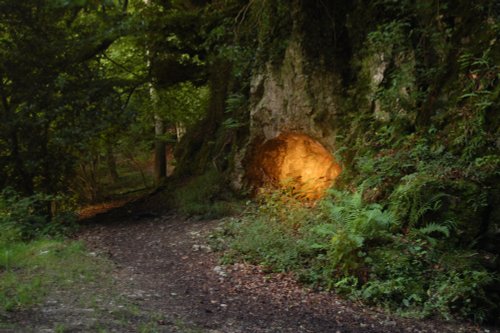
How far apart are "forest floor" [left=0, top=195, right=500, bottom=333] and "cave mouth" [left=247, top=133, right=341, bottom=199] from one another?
10.6ft

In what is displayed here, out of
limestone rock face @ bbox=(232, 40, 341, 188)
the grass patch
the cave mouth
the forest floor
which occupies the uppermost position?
limestone rock face @ bbox=(232, 40, 341, 188)

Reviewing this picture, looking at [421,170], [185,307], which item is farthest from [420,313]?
[185,307]

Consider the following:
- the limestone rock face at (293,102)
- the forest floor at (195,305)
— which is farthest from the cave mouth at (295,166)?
the forest floor at (195,305)

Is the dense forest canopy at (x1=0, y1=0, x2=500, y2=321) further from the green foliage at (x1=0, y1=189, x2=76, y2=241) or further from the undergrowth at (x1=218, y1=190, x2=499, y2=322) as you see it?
the green foliage at (x1=0, y1=189, x2=76, y2=241)

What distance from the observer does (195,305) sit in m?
5.80

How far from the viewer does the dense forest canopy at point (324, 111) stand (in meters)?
6.21

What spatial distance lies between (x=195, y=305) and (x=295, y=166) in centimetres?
608

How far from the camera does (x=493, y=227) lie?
604 cm

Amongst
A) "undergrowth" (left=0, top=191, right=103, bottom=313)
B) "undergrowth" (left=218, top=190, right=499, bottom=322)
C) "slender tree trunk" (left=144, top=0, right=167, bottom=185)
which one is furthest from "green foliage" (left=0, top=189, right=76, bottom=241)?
"undergrowth" (left=218, top=190, right=499, bottom=322)

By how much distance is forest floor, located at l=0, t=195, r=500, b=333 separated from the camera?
4652mm

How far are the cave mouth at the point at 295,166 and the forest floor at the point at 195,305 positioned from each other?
3237 mm

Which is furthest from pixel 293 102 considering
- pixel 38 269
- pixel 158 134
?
pixel 158 134

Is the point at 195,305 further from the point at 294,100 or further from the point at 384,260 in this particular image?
the point at 294,100

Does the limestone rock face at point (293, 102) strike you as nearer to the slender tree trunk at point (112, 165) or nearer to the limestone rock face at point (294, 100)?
the limestone rock face at point (294, 100)
